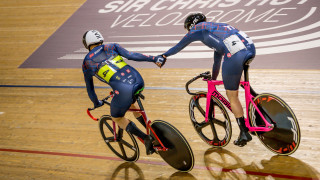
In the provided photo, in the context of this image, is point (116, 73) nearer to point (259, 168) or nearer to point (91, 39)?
point (91, 39)

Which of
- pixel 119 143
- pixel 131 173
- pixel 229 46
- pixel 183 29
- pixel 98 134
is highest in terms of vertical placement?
pixel 229 46

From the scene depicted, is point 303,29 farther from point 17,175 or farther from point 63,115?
point 17,175

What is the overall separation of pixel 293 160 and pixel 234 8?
4.44 meters

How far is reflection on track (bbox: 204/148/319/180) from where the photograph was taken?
10.4ft

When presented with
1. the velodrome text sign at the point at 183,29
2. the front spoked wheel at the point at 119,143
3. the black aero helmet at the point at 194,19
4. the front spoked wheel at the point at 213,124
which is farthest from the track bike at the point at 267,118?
the velodrome text sign at the point at 183,29

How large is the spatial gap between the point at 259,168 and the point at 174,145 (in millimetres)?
857

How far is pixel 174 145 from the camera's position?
10.4ft

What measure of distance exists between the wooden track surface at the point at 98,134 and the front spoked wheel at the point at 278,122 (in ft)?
0.53

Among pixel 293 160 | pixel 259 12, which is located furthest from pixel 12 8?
pixel 293 160

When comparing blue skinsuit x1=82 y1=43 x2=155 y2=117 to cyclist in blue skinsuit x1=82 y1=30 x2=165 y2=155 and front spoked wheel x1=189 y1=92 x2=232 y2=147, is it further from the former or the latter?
front spoked wheel x1=189 y1=92 x2=232 y2=147

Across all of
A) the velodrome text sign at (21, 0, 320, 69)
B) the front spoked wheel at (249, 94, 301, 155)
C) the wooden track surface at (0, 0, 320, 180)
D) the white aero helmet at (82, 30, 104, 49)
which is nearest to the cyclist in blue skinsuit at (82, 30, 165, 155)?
the white aero helmet at (82, 30, 104, 49)

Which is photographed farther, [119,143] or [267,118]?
[119,143]

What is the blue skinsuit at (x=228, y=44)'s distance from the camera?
3072 mm

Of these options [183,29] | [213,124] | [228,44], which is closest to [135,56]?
[228,44]
